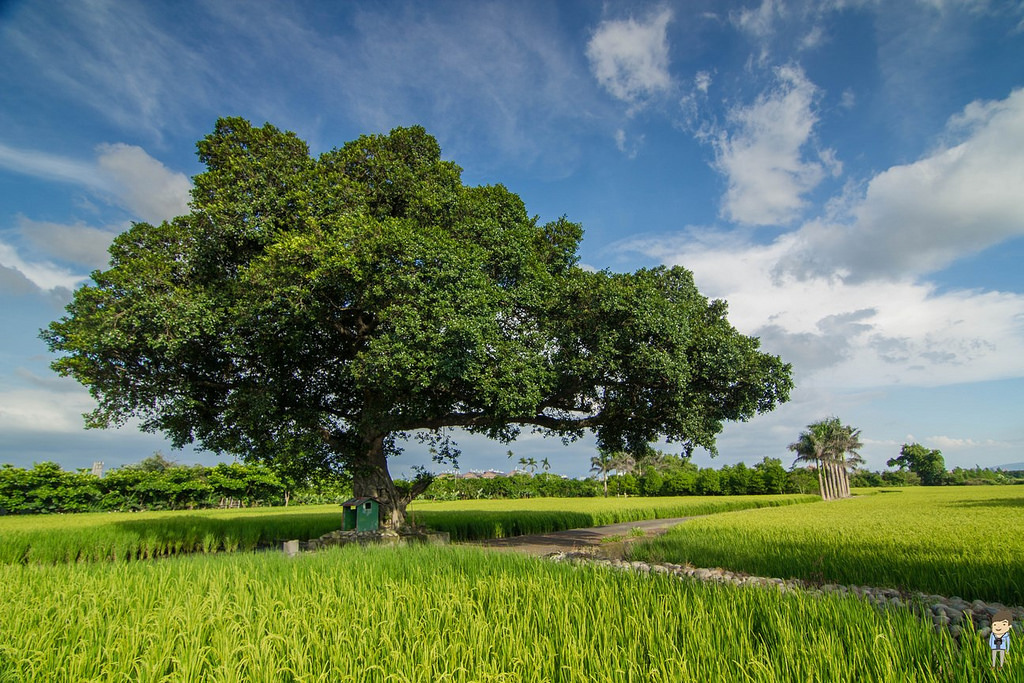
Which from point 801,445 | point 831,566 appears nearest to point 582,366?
point 831,566

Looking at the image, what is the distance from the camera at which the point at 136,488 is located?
102 ft

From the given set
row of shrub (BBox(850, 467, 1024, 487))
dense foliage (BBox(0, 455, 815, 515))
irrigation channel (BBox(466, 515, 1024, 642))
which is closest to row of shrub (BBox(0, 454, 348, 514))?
dense foliage (BBox(0, 455, 815, 515))

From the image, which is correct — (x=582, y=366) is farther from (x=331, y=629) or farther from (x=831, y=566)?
(x=331, y=629)

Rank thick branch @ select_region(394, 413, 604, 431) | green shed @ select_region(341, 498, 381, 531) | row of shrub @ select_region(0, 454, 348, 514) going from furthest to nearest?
row of shrub @ select_region(0, 454, 348, 514) → green shed @ select_region(341, 498, 381, 531) → thick branch @ select_region(394, 413, 604, 431)

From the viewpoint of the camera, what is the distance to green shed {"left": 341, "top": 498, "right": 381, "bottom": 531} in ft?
50.8

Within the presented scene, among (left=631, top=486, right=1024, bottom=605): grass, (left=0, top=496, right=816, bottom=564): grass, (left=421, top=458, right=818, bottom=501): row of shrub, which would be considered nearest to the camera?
(left=631, top=486, right=1024, bottom=605): grass

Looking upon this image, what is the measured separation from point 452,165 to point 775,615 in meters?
15.3

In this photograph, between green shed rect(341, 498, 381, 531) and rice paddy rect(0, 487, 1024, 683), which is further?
green shed rect(341, 498, 381, 531)

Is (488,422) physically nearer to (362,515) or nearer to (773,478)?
(362,515)

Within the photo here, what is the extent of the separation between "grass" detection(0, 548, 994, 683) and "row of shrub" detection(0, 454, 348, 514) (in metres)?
17.0

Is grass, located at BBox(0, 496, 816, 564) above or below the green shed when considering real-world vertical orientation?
below

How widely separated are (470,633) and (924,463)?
112862 millimetres

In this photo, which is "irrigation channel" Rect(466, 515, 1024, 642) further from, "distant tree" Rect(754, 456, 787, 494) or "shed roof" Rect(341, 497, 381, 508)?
"distant tree" Rect(754, 456, 787, 494)

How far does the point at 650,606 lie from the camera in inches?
183
